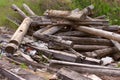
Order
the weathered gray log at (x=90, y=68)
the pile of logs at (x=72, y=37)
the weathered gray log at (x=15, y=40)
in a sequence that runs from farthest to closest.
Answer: the pile of logs at (x=72, y=37) → the weathered gray log at (x=15, y=40) → the weathered gray log at (x=90, y=68)

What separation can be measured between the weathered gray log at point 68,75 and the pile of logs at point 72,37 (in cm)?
62

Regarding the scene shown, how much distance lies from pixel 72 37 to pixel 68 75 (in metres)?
2.73

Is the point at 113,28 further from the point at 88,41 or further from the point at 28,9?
the point at 28,9

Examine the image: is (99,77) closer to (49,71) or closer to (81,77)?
(81,77)

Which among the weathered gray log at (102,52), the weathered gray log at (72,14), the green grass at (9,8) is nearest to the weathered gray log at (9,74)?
the weathered gray log at (102,52)

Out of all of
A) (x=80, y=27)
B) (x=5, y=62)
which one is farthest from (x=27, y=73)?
(x=80, y=27)

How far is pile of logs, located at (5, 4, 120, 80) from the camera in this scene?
769 centimetres

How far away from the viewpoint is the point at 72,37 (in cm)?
882

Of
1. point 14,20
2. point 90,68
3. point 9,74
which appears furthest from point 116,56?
point 14,20

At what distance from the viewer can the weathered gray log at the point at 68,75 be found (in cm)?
614

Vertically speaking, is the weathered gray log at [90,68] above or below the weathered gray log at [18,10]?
below

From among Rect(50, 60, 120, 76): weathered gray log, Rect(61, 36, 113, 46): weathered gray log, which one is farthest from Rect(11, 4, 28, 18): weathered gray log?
Rect(50, 60, 120, 76): weathered gray log

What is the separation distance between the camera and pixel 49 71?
708 cm

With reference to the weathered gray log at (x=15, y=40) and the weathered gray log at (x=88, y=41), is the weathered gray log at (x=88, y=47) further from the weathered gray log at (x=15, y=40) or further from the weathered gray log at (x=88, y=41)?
the weathered gray log at (x=15, y=40)
